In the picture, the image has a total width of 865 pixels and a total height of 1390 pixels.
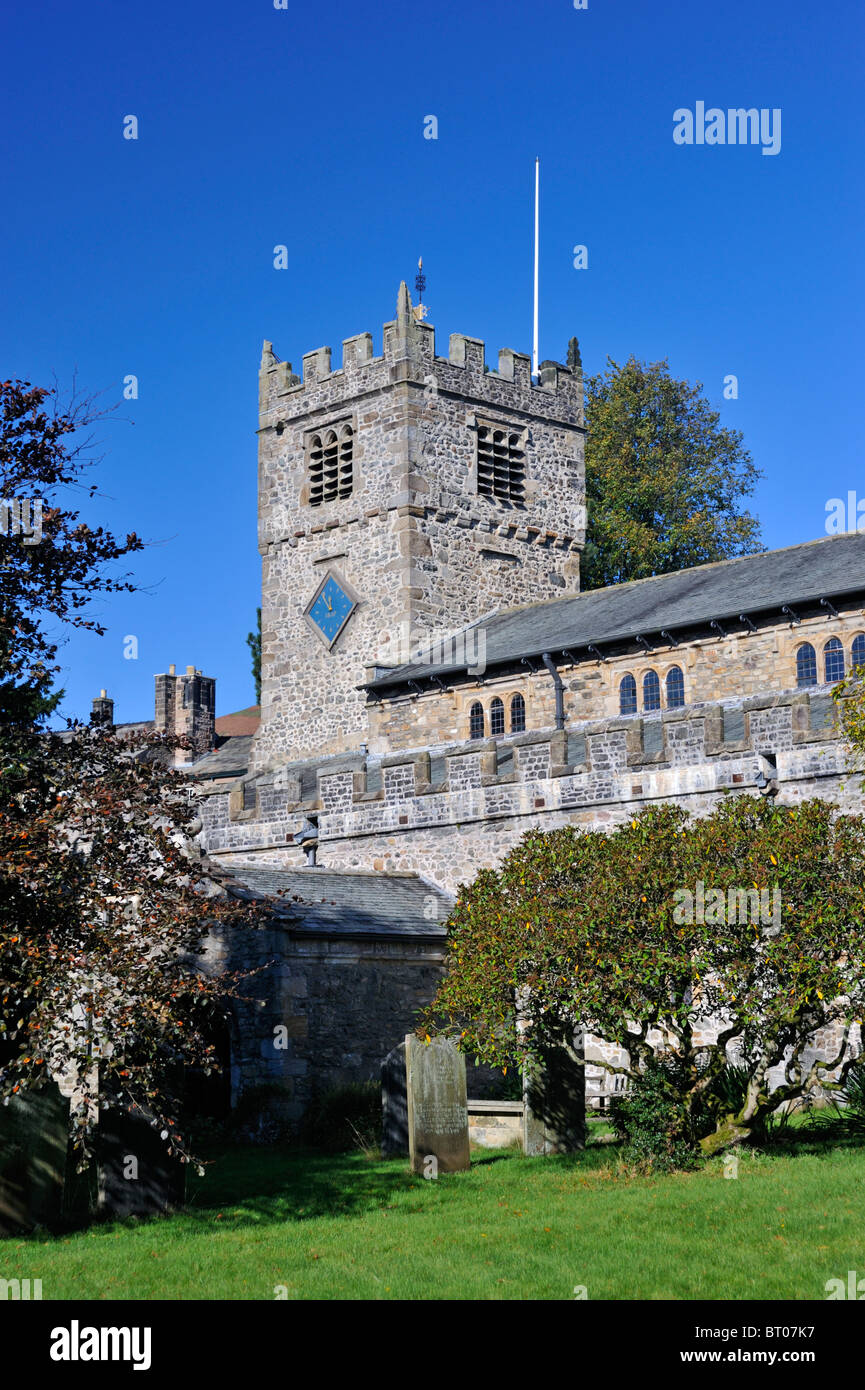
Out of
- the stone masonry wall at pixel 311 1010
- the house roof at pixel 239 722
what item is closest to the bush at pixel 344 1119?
the stone masonry wall at pixel 311 1010

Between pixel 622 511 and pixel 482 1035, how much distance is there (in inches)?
1249

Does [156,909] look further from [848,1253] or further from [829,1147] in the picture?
[829,1147]

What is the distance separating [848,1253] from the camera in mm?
11359

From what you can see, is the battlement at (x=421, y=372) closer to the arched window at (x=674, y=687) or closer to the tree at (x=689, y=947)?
the arched window at (x=674, y=687)

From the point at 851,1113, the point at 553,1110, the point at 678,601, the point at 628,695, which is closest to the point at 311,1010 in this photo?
the point at 553,1110

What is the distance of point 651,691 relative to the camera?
3206 cm

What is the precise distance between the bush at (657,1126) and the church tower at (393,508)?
75.1 ft

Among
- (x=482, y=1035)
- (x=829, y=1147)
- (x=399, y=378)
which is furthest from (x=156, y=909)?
(x=399, y=378)

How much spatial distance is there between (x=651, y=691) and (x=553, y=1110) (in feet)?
52.0

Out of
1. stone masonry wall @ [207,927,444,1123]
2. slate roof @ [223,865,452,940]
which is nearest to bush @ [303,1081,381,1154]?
stone masonry wall @ [207,927,444,1123]

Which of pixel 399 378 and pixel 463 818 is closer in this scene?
pixel 463 818

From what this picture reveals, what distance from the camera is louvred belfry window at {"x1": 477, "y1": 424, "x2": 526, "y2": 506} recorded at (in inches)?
1609

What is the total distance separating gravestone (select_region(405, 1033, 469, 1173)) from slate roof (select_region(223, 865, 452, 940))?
4241 mm

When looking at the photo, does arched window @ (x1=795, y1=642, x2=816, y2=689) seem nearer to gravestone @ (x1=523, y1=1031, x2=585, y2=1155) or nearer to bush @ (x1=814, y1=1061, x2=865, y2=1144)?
bush @ (x1=814, y1=1061, x2=865, y2=1144)
